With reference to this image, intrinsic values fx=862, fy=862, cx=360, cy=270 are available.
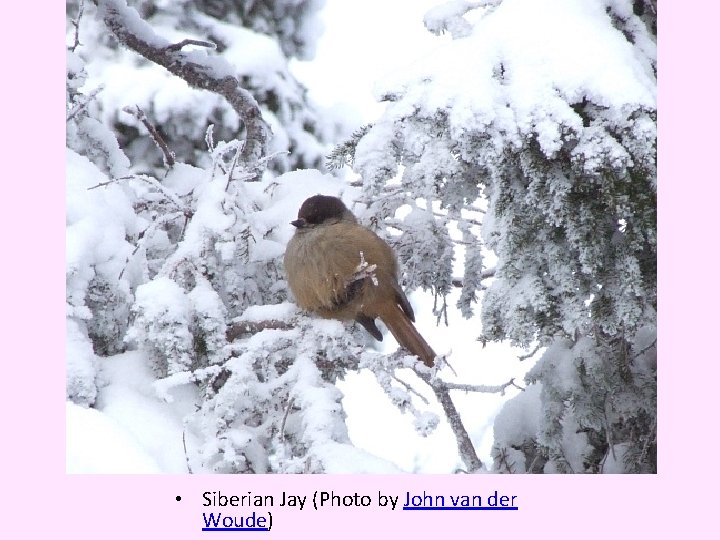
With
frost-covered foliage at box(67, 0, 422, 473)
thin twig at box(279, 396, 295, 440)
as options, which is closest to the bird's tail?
frost-covered foliage at box(67, 0, 422, 473)

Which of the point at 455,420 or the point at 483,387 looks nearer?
the point at 483,387

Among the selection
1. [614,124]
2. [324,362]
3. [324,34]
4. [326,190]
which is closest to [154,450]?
[324,362]

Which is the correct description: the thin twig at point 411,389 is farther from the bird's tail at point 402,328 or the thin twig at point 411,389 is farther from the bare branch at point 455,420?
the bird's tail at point 402,328

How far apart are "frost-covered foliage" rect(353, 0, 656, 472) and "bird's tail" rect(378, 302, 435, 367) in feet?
2.04

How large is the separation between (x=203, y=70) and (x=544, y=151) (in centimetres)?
240

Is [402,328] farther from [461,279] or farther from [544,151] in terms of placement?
[544,151]

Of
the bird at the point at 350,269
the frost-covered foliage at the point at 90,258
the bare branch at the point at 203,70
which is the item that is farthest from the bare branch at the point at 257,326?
the bare branch at the point at 203,70

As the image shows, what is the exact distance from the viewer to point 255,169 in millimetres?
3793

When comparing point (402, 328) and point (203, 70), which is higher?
point (203, 70)

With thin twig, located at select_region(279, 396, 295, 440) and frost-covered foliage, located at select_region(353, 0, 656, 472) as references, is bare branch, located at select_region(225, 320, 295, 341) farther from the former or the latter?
frost-covered foliage, located at select_region(353, 0, 656, 472)

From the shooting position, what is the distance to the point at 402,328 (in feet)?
12.2

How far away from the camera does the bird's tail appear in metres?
3.70

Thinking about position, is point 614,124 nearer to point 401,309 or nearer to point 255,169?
point 401,309

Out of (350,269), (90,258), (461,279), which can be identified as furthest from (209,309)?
(461,279)
